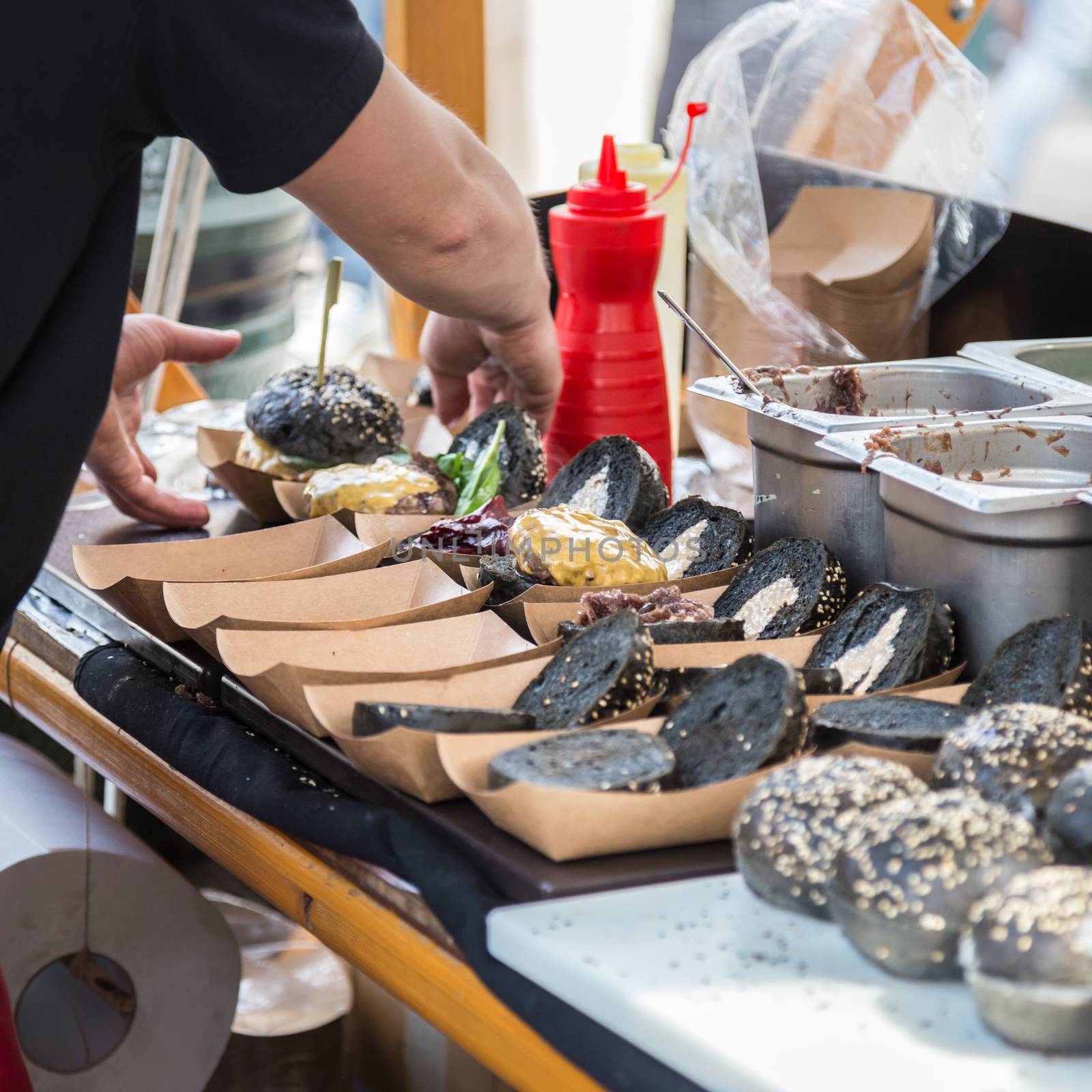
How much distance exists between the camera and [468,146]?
48.1 inches

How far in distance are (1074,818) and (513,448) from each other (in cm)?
89

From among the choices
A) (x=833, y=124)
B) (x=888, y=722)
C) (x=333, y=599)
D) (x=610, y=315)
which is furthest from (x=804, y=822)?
(x=833, y=124)

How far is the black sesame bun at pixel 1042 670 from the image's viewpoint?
2.84 ft

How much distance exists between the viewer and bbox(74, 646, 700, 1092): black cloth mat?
2.23ft

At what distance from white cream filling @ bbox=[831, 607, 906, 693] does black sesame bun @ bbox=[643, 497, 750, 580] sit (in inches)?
8.6

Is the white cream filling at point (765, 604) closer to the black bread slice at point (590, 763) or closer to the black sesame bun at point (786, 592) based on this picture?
the black sesame bun at point (786, 592)

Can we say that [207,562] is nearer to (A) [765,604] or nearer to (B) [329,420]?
(B) [329,420]

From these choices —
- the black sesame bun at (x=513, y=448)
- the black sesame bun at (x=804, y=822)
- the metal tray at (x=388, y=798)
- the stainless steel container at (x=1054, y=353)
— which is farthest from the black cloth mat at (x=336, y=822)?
the stainless steel container at (x=1054, y=353)

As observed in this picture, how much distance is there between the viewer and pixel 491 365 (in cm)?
165

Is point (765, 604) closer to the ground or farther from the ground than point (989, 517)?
closer to the ground

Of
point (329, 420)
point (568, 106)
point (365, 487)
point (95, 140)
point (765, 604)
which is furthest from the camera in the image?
point (568, 106)

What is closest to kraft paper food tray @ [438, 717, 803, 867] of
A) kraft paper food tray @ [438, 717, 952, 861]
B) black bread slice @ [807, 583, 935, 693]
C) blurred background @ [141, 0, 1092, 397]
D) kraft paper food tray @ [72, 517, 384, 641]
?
kraft paper food tray @ [438, 717, 952, 861]

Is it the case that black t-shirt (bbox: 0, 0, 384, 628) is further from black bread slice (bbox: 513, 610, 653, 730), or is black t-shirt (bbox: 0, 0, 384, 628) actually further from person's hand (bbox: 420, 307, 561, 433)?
person's hand (bbox: 420, 307, 561, 433)

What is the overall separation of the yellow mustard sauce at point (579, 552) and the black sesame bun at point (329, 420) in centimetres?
39
